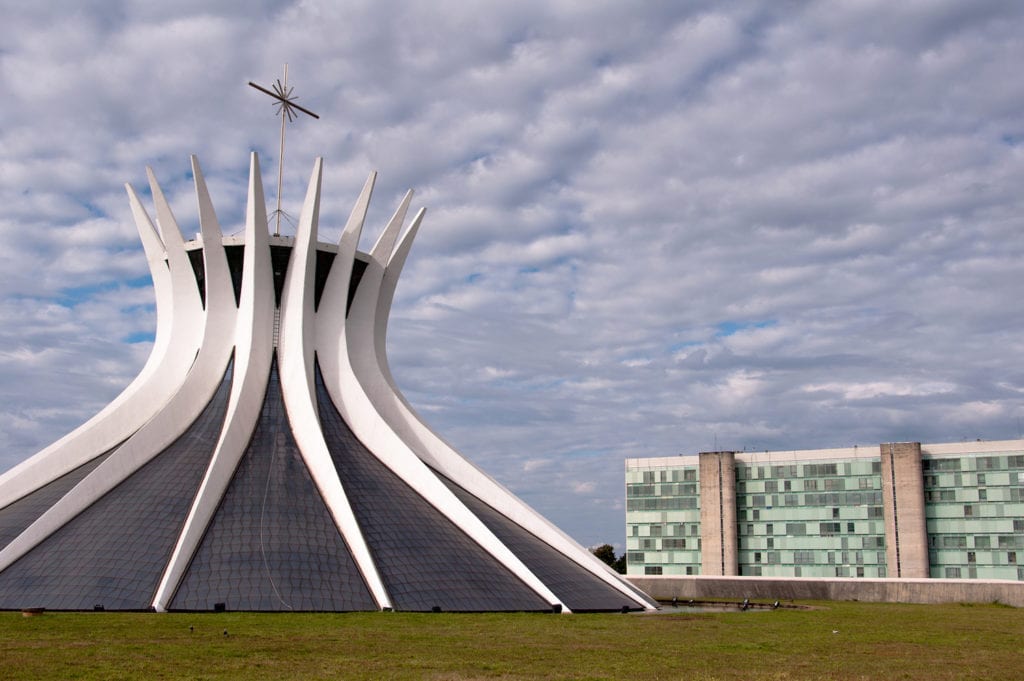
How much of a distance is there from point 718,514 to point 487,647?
45.9m

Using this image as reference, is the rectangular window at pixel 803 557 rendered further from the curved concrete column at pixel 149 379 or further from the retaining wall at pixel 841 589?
the curved concrete column at pixel 149 379

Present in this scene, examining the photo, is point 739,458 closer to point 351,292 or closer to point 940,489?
point 940,489

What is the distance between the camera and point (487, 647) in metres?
19.0

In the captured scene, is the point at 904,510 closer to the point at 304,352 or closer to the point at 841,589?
the point at 841,589

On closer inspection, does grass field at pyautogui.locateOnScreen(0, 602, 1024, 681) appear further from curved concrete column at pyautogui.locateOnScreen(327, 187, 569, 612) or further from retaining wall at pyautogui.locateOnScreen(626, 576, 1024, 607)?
retaining wall at pyautogui.locateOnScreen(626, 576, 1024, 607)

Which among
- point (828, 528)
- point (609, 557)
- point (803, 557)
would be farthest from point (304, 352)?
point (609, 557)

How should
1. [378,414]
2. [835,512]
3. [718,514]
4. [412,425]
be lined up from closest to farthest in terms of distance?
1. [378,414]
2. [412,425]
3. [835,512]
4. [718,514]

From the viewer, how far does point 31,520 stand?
29.1m

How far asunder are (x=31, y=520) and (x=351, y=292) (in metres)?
14.5

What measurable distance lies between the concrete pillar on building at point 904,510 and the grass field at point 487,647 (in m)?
30.2

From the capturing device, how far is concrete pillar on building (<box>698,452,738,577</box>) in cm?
6203

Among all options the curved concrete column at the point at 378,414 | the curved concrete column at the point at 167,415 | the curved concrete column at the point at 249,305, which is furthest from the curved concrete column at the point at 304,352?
the curved concrete column at the point at 167,415

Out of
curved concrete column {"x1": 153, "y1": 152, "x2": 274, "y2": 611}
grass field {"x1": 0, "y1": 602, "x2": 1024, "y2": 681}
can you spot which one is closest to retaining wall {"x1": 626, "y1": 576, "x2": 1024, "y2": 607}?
grass field {"x1": 0, "y1": 602, "x2": 1024, "y2": 681}

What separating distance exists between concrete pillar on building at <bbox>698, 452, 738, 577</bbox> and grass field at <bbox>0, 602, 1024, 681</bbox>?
35053 millimetres
